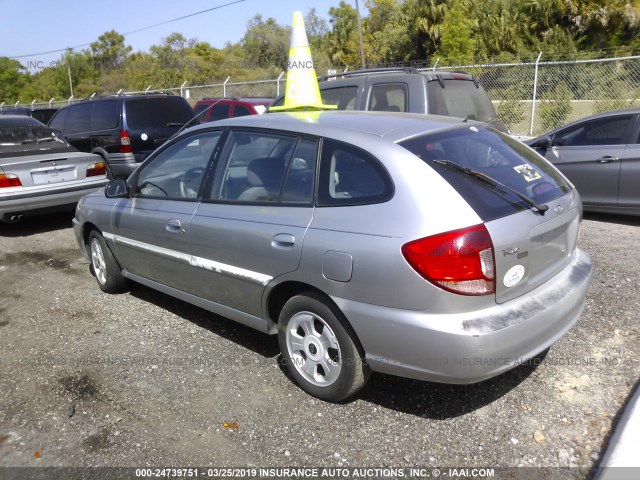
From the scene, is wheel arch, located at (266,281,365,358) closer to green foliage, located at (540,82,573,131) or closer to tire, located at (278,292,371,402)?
tire, located at (278,292,371,402)

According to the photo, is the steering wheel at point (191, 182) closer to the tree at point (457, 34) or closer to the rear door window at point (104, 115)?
the rear door window at point (104, 115)

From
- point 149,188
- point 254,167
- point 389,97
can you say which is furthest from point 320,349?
point 389,97

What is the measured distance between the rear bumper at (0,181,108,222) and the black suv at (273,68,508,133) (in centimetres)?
378

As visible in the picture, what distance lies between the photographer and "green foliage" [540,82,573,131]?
552 inches

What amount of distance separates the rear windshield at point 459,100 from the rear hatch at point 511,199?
2633mm

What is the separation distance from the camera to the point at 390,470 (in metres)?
2.84

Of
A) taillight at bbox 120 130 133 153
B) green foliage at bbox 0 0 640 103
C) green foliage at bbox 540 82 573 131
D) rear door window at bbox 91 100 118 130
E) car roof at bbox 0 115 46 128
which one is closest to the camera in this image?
car roof at bbox 0 115 46 128

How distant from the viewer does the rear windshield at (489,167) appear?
3.00 metres

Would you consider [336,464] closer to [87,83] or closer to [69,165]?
[69,165]

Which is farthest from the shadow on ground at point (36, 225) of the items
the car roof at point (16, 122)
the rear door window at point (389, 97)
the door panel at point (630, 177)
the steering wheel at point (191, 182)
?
the door panel at point (630, 177)

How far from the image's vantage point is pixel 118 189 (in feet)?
16.1

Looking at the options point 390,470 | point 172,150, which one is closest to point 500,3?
point 172,150

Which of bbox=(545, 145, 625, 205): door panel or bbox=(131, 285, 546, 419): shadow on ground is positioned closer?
bbox=(131, 285, 546, 419): shadow on ground

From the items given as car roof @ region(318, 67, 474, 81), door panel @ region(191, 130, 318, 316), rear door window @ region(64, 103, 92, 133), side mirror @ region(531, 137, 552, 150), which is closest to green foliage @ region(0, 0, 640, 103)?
side mirror @ region(531, 137, 552, 150)
